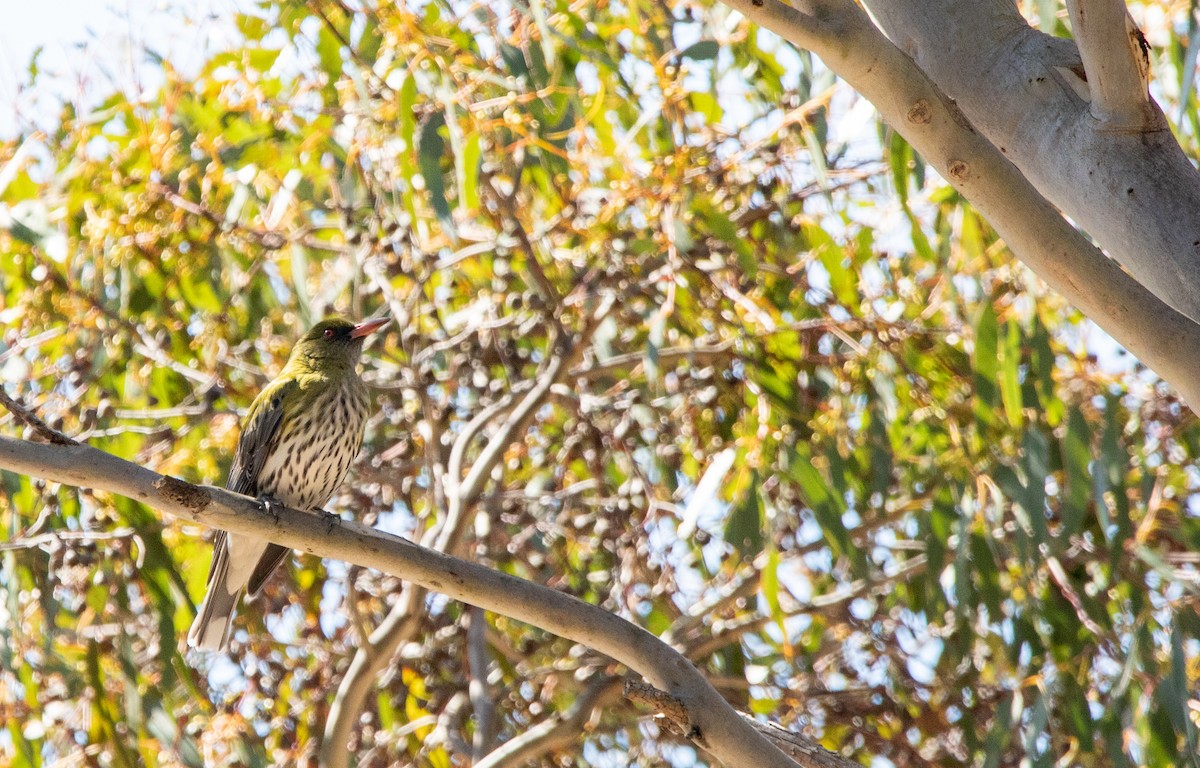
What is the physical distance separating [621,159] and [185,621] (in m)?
2.02

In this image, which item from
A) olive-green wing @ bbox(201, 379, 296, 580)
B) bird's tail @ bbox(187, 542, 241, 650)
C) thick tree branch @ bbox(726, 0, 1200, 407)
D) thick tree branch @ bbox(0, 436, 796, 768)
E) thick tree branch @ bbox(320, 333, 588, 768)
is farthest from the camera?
olive-green wing @ bbox(201, 379, 296, 580)

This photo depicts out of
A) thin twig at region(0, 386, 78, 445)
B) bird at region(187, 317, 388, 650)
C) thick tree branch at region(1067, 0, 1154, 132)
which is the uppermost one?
bird at region(187, 317, 388, 650)

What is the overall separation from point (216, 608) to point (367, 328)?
912mm

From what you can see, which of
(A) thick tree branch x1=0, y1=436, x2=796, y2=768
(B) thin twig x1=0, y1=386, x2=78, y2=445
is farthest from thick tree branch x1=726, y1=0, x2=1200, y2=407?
(B) thin twig x1=0, y1=386, x2=78, y2=445

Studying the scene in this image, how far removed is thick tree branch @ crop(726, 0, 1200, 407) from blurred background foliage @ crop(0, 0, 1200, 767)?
4.36 feet

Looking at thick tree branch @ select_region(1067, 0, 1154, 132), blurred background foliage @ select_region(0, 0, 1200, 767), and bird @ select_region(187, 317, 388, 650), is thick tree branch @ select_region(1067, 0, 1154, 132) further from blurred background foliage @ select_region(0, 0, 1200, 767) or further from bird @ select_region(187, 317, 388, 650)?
bird @ select_region(187, 317, 388, 650)

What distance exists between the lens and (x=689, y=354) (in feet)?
12.1

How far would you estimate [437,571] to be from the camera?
2035 millimetres

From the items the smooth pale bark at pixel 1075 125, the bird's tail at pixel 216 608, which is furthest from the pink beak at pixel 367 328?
the smooth pale bark at pixel 1075 125

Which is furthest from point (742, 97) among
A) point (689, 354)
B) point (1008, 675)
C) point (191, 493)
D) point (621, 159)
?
point (191, 493)

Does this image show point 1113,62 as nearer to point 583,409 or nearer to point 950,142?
point 950,142

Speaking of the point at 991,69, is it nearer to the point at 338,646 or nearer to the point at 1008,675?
the point at 1008,675

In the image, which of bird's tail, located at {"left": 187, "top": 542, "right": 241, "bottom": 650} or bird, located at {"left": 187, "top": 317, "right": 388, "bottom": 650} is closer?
bird's tail, located at {"left": 187, "top": 542, "right": 241, "bottom": 650}

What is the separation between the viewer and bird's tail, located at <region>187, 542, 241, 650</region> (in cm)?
334
